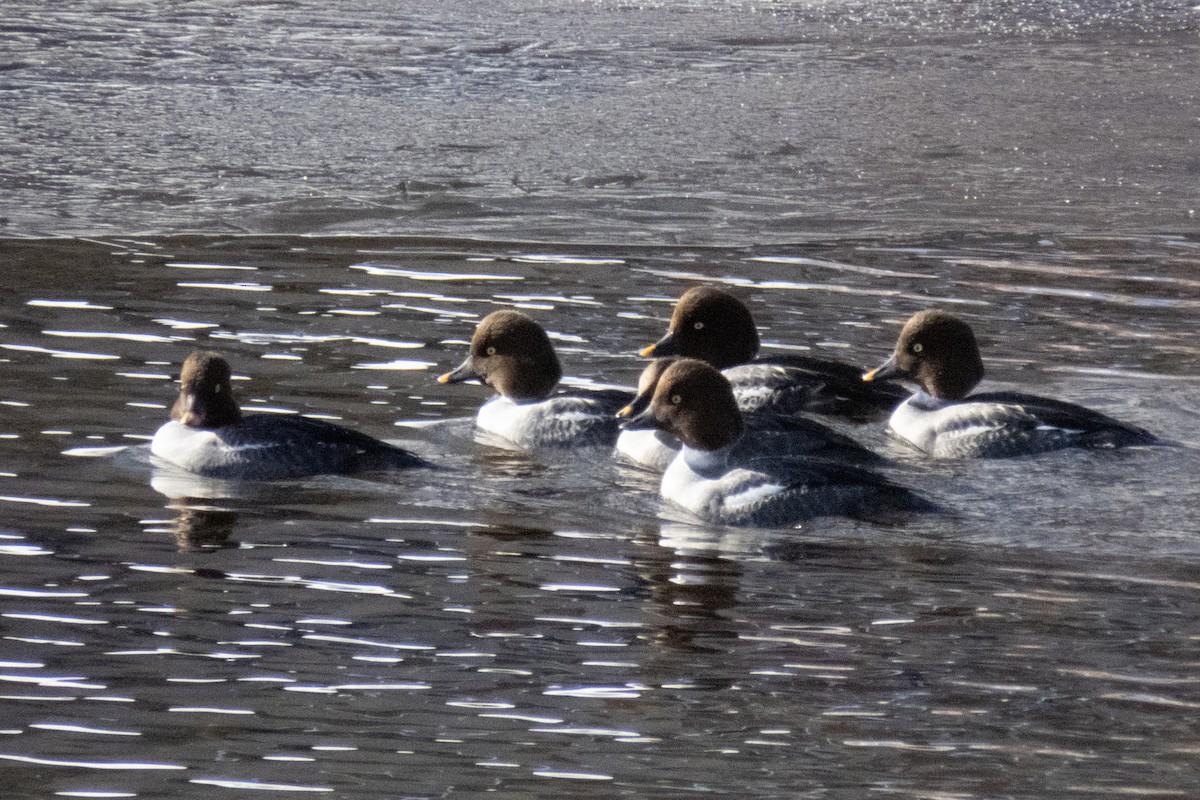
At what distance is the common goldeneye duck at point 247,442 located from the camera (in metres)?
6.78

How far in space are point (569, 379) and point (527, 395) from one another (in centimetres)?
43

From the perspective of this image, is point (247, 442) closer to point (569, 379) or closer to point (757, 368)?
point (569, 379)

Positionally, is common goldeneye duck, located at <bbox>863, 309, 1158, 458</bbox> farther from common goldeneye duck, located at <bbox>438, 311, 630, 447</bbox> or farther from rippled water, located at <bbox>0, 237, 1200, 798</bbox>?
common goldeneye duck, located at <bbox>438, 311, 630, 447</bbox>

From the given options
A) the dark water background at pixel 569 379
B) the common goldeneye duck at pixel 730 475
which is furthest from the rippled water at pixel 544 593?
the common goldeneye duck at pixel 730 475

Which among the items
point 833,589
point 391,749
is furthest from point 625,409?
point 391,749

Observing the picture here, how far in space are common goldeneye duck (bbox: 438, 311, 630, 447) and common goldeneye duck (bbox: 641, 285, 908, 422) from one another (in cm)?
55

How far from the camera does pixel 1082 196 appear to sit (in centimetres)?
1168

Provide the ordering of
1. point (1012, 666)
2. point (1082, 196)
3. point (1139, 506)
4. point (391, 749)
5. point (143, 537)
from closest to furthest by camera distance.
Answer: point (391, 749) → point (1012, 666) → point (143, 537) → point (1139, 506) → point (1082, 196)

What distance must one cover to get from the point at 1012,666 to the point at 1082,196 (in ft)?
23.5

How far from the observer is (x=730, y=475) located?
6648 millimetres

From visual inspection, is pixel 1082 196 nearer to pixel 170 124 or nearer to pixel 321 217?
pixel 321 217

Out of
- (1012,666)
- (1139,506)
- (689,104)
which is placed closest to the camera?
(1012,666)

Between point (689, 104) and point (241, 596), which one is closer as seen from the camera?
point (241, 596)

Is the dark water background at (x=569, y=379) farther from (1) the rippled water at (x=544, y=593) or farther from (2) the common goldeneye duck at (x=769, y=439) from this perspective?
(2) the common goldeneye duck at (x=769, y=439)
